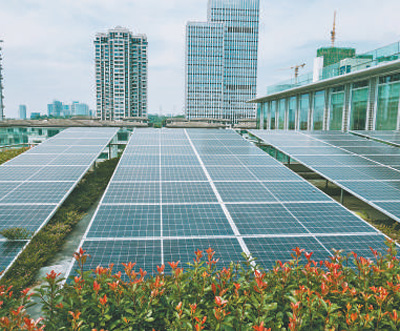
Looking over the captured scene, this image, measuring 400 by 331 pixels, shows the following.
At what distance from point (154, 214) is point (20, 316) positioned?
17.9 feet

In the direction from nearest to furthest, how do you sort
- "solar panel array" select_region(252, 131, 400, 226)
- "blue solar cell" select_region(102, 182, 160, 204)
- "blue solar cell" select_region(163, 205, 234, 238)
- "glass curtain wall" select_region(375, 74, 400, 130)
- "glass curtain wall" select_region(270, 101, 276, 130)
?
"blue solar cell" select_region(163, 205, 234, 238)
"blue solar cell" select_region(102, 182, 160, 204)
"solar panel array" select_region(252, 131, 400, 226)
"glass curtain wall" select_region(375, 74, 400, 130)
"glass curtain wall" select_region(270, 101, 276, 130)

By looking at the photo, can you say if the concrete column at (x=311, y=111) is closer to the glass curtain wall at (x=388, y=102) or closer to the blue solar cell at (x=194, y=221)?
the glass curtain wall at (x=388, y=102)

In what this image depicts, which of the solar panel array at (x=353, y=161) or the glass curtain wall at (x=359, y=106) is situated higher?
the glass curtain wall at (x=359, y=106)

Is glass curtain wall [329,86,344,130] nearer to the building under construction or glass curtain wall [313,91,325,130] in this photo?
the building under construction

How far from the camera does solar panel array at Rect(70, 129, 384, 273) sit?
709 cm

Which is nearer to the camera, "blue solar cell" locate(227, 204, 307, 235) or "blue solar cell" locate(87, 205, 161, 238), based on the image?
"blue solar cell" locate(87, 205, 161, 238)

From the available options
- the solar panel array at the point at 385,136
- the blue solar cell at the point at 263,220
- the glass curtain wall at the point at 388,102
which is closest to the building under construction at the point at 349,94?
the glass curtain wall at the point at 388,102

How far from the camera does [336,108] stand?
87.2 ft

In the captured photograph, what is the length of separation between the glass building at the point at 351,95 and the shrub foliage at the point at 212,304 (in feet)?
64.5

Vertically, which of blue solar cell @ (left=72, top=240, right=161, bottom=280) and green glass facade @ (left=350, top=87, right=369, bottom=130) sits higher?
green glass facade @ (left=350, top=87, right=369, bottom=130)

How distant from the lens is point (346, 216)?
29.8ft

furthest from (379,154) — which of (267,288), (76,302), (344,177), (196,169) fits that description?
(76,302)

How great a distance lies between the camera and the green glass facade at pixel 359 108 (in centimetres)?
2333

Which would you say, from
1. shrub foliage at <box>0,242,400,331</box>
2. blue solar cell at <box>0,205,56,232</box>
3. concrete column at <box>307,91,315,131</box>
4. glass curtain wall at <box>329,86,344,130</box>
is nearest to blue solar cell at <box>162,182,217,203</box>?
blue solar cell at <box>0,205,56,232</box>
